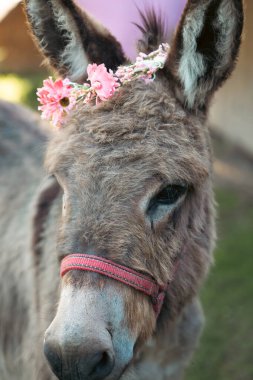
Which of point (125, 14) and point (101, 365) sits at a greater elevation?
point (125, 14)

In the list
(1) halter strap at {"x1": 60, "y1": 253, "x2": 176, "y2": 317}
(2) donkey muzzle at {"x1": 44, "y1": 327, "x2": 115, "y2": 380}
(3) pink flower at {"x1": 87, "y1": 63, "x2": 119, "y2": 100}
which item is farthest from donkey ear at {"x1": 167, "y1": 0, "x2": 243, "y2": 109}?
(2) donkey muzzle at {"x1": 44, "y1": 327, "x2": 115, "y2": 380}

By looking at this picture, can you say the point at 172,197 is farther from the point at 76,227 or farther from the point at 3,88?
the point at 3,88

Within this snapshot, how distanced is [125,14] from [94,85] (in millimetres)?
2458

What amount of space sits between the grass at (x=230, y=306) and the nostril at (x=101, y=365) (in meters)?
1.86

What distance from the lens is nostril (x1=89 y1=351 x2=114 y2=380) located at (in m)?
2.12

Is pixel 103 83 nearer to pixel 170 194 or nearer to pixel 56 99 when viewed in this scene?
pixel 56 99

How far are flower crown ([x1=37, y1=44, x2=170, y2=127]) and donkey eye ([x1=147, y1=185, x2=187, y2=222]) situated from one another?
1.72ft

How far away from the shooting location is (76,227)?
2.35 meters

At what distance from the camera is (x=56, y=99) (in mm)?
2729

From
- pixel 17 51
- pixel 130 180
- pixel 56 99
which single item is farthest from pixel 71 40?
pixel 17 51

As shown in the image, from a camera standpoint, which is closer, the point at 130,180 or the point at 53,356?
the point at 53,356

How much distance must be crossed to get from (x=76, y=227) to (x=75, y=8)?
3.71 feet

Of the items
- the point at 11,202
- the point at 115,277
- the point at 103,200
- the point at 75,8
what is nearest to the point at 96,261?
the point at 115,277

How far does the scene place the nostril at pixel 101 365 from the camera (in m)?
2.12
